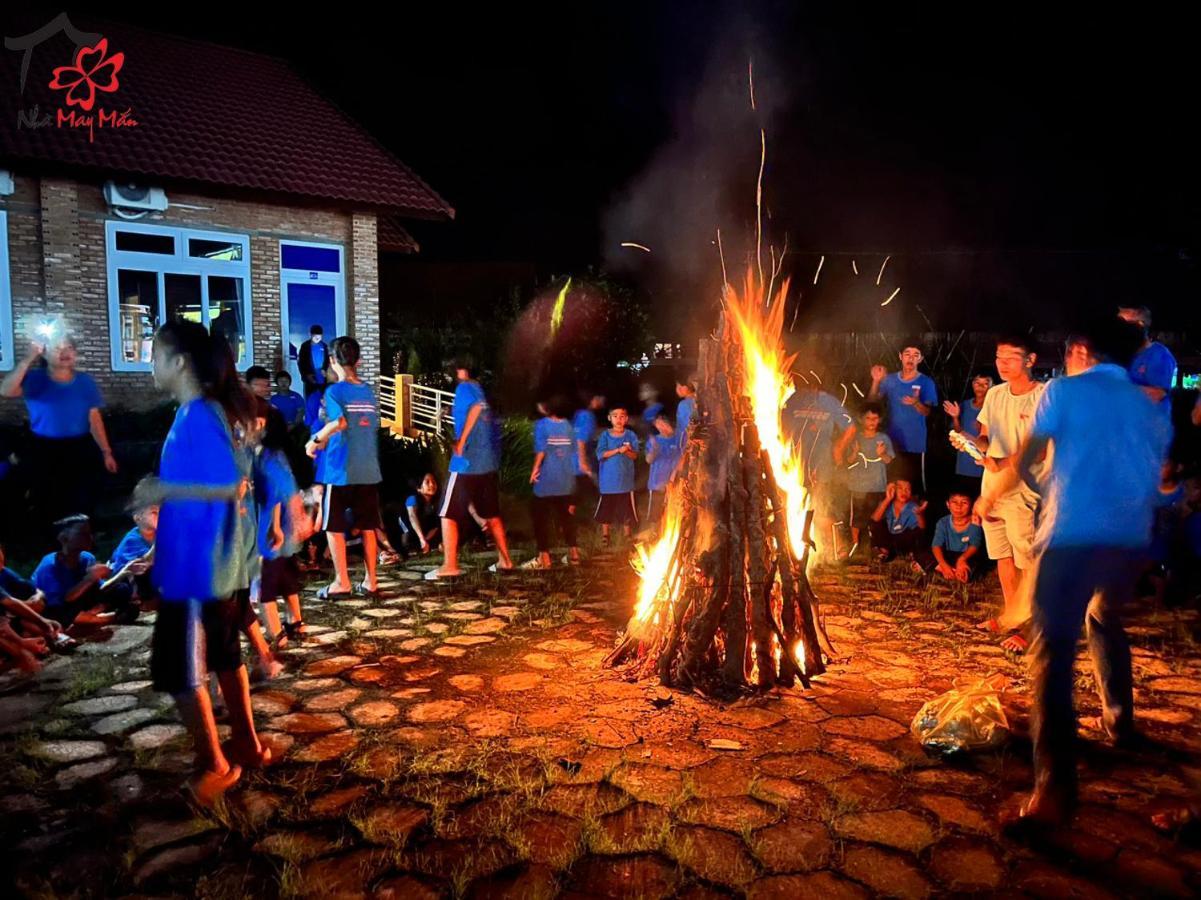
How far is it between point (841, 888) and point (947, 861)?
1.54 ft

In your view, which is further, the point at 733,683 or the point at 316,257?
the point at 316,257

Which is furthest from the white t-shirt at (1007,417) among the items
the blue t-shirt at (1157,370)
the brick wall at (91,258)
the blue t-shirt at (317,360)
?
the brick wall at (91,258)

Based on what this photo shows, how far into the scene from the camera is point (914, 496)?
27.1 ft

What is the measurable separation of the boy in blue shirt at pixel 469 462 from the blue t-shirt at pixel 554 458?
755 mm

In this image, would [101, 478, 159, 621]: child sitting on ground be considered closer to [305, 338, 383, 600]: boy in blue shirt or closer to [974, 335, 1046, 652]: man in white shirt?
[305, 338, 383, 600]: boy in blue shirt

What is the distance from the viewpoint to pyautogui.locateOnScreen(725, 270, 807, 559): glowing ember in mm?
5559

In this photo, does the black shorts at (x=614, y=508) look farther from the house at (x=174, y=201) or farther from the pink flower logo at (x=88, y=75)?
the pink flower logo at (x=88, y=75)

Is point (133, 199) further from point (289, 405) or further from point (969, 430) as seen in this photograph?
point (969, 430)

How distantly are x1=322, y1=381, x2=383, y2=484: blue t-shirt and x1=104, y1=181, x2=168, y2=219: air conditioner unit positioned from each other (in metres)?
9.80

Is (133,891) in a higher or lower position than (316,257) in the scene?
lower

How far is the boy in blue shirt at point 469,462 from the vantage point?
7449 millimetres

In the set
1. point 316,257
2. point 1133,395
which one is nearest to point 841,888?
point 1133,395

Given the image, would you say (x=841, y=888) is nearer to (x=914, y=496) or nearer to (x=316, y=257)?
(x=914, y=496)

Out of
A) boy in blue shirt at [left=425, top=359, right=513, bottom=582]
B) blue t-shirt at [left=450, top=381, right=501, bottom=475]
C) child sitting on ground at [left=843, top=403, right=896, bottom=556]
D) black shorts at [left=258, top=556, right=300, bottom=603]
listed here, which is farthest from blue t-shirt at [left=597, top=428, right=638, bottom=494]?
black shorts at [left=258, top=556, right=300, bottom=603]
